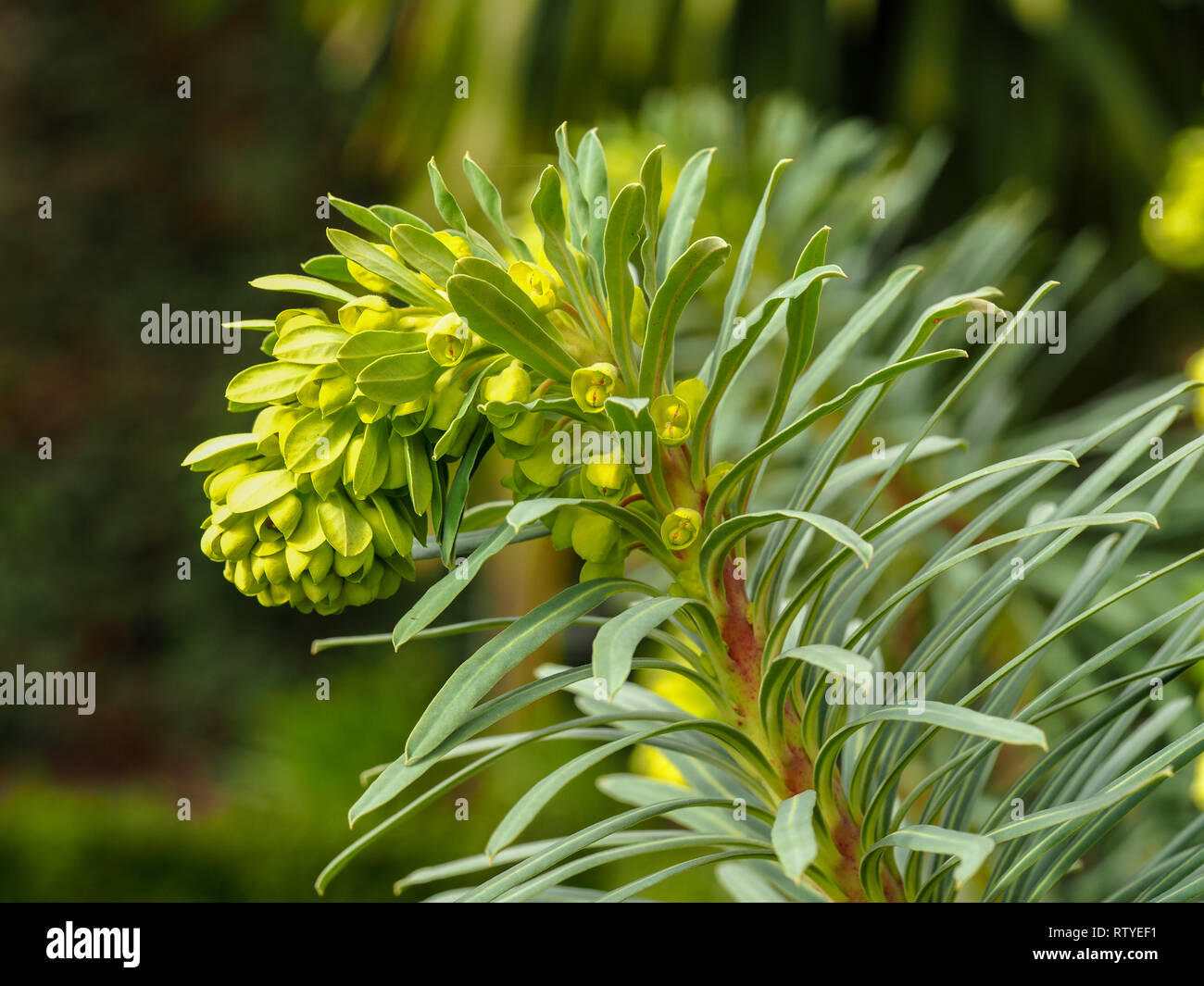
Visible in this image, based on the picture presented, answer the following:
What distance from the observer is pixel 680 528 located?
41cm

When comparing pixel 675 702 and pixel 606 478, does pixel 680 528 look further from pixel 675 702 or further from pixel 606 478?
pixel 675 702

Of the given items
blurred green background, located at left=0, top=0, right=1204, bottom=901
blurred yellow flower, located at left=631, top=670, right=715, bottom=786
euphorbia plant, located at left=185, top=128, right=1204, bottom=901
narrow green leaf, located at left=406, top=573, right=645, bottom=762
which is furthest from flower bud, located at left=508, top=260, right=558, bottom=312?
blurred green background, located at left=0, top=0, right=1204, bottom=901

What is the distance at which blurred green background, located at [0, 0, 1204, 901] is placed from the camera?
6.22 feet

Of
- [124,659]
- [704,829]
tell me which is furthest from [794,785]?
[124,659]

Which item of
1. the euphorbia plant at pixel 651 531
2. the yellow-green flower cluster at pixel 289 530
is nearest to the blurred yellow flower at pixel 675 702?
the euphorbia plant at pixel 651 531

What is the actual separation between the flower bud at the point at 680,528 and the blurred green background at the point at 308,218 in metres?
0.65

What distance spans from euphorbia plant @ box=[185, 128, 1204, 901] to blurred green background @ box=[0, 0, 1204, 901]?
0.58 metres

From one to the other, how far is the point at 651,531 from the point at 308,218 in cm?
462

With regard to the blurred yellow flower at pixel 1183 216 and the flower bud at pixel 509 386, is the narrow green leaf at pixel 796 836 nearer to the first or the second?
the flower bud at pixel 509 386

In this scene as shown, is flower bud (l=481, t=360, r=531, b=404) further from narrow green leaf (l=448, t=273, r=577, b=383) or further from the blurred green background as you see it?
the blurred green background

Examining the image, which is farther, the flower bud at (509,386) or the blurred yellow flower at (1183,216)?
the blurred yellow flower at (1183,216)

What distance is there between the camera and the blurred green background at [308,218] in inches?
74.7
